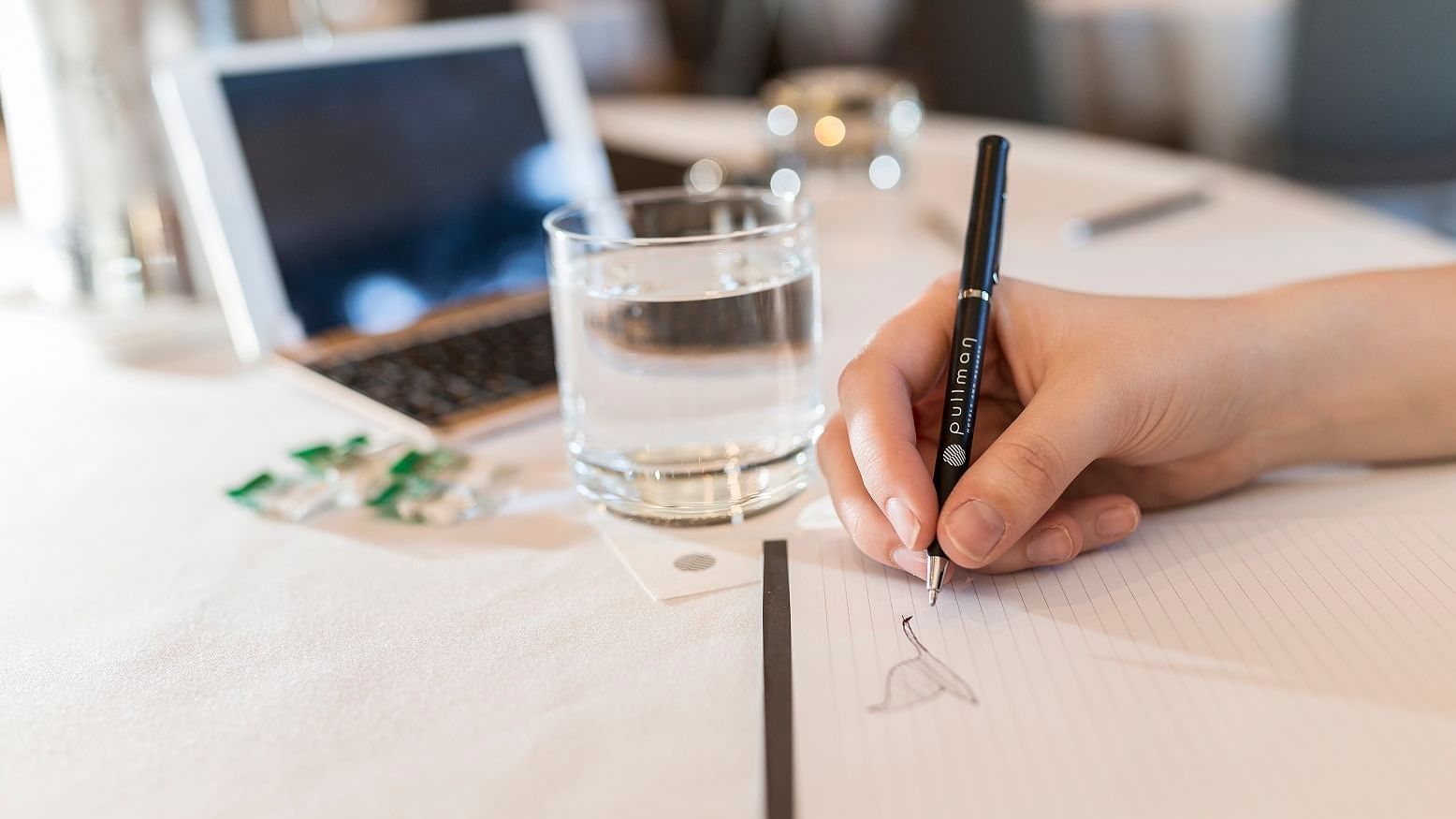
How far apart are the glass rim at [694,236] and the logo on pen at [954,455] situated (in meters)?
0.13

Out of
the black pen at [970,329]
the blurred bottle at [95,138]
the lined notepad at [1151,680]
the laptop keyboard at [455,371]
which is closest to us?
the lined notepad at [1151,680]

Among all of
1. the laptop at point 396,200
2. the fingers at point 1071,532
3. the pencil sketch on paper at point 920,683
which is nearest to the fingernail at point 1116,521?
the fingers at point 1071,532

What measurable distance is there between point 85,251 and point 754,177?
58 cm

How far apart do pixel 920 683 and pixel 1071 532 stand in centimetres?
10

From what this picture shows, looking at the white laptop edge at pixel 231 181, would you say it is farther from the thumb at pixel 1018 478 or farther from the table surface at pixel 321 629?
the thumb at pixel 1018 478

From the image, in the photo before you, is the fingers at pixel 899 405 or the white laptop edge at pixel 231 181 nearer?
the fingers at pixel 899 405

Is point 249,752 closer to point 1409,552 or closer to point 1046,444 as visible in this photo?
point 1046,444

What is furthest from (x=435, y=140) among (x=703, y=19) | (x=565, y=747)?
(x=703, y=19)

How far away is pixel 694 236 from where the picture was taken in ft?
1.82

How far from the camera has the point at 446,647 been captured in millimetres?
436

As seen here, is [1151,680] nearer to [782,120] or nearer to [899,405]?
[899,405]

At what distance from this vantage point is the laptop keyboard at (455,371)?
0.66 meters

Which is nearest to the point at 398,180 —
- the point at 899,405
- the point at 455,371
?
the point at 455,371

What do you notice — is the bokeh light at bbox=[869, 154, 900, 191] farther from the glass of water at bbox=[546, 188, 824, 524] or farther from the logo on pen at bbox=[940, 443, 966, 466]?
the logo on pen at bbox=[940, 443, 966, 466]
